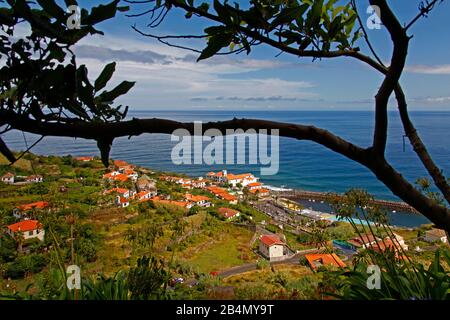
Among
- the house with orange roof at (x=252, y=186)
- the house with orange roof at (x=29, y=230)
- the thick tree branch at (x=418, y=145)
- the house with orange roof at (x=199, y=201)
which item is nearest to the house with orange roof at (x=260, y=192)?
the house with orange roof at (x=252, y=186)

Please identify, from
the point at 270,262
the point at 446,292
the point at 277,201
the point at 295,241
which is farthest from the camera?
the point at 277,201

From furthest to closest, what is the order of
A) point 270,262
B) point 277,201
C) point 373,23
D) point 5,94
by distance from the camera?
point 277,201, point 270,262, point 373,23, point 5,94

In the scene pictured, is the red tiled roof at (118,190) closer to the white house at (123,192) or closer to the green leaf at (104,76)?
the white house at (123,192)

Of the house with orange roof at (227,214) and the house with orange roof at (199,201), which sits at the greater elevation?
the house with orange roof at (199,201)

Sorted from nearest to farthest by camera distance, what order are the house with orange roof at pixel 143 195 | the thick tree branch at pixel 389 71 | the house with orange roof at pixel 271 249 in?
the thick tree branch at pixel 389 71, the house with orange roof at pixel 271 249, the house with orange roof at pixel 143 195

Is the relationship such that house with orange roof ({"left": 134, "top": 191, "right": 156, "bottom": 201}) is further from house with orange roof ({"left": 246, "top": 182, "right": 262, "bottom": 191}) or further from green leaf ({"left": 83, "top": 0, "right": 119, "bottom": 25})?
green leaf ({"left": 83, "top": 0, "right": 119, "bottom": 25})

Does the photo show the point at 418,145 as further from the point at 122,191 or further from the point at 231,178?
the point at 231,178
